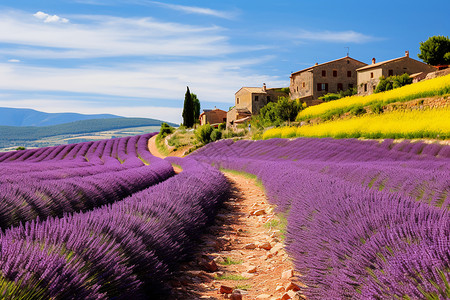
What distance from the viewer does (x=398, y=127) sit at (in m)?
15.8

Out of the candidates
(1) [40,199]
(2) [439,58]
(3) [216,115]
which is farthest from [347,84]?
(1) [40,199]

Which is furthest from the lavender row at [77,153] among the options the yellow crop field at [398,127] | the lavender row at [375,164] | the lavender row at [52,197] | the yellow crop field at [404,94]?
the lavender row at [52,197]

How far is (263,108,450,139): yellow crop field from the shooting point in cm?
1391

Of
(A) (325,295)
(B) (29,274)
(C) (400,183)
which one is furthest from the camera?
(C) (400,183)

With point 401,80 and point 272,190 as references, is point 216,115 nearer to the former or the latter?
point 401,80

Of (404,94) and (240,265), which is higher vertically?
(404,94)

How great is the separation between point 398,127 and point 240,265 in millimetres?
13680

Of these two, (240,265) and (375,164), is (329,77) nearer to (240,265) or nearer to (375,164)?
(375,164)

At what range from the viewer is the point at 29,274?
6.55 feet

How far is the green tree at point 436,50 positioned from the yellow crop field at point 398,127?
1233 inches

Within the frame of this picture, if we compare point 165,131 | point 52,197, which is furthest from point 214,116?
point 52,197

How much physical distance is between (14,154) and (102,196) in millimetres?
36886

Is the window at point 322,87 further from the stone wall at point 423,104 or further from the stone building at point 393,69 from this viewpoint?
the stone wall at point 423,104

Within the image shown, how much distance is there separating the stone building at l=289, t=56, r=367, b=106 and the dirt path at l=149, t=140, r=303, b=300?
46841 millimetres
